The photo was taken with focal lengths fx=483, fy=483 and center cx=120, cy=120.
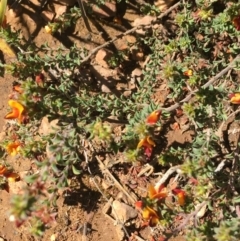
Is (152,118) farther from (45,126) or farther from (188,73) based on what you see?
(45,126)

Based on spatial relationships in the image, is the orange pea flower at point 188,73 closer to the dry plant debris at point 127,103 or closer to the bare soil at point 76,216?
the dry plant debris at point 127,103

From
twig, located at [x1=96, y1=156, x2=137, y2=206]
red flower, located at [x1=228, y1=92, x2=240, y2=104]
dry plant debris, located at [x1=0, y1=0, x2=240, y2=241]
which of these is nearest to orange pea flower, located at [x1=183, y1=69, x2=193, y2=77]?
dry plant debris, located at [x1=0, y1=0, x2=240, y2=241]

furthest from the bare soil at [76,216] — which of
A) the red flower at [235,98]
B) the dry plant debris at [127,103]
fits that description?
the red flower at [235,98]

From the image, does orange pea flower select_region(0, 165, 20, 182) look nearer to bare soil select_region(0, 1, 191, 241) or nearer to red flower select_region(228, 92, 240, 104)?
bare soil select_region(0, 1, 191, 241)

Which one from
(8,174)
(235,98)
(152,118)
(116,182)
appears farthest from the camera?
(116,182)

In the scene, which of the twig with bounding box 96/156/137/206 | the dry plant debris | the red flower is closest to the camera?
the red flower

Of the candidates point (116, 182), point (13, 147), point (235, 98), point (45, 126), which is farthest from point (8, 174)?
point (235, 98)

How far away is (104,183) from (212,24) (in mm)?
1404

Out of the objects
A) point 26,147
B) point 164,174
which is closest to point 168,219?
point 164,174

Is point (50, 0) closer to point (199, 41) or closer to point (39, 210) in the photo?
point (199, 41)

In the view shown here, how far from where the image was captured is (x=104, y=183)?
3656 millimetres

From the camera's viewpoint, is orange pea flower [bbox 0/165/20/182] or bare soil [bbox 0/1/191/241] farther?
bare soil [bbox 0/1/191/241]

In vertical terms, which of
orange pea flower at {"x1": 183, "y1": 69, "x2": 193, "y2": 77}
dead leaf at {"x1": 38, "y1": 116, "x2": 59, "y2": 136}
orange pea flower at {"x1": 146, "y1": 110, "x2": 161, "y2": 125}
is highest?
orange pea flower at {"x1": 183, "y1": 69, "x2": 193, "y2": 77}

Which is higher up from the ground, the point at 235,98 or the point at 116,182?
the point at 235,98
